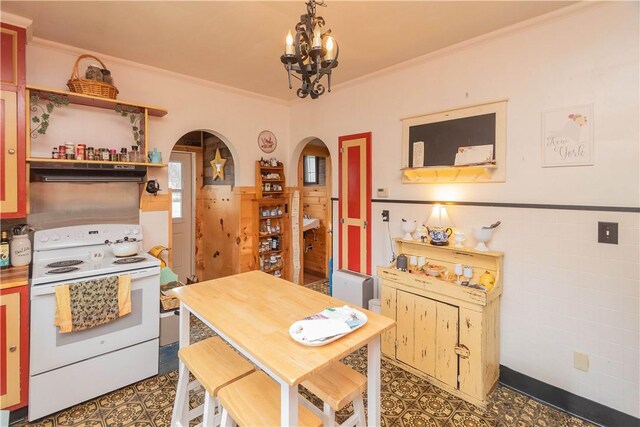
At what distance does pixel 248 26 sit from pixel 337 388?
2407 millimetres

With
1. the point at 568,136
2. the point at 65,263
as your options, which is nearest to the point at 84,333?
the point at 65,263

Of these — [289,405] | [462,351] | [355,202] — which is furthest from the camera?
[355,202]

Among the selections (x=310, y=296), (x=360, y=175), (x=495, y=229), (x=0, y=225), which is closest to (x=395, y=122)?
(x=360, y=175)

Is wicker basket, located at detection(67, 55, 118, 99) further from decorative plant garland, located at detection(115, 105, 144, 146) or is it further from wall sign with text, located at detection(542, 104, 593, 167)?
wall sign with text, located at detection(542, 104, 593, 167)

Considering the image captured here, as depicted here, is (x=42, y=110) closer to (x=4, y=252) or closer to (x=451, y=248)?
(x=4, y=252)

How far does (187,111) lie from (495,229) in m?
3.16

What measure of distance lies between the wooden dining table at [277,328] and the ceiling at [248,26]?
1817 mm

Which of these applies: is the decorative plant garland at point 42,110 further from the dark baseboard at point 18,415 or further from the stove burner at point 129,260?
the dark baseboard at point 18,415

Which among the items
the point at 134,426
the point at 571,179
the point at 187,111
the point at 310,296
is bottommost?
the point at 134,426

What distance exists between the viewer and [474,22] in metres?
2.15

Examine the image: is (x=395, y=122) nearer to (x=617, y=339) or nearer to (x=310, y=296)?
(x=310, y=296)

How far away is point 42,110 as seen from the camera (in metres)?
2.42

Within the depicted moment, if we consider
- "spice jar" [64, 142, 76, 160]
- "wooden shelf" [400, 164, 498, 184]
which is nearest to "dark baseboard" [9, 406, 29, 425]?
"spice jar" [64, 142, 76, 160]

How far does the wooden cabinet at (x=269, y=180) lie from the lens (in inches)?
152
